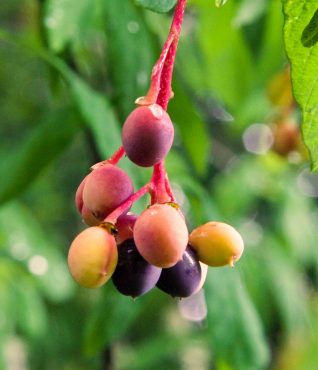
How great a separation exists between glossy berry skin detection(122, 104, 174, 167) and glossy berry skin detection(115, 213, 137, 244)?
0.15 ft

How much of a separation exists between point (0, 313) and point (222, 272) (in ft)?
2.52

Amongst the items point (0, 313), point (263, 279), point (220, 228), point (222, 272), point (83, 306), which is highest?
point (220, 228)

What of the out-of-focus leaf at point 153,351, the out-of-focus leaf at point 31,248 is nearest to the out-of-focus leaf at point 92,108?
the out-of-focus leaf at point 31,248

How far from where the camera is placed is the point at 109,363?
1292mm

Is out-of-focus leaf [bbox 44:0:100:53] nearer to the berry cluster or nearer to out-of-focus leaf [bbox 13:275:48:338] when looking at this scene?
the berry cluster

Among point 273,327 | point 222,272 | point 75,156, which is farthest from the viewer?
point 75,156

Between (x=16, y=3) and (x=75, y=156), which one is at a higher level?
(x=16, y=3)

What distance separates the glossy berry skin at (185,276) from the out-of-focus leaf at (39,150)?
617 millimetres

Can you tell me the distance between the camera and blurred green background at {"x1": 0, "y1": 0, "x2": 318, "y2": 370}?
3.73 ft

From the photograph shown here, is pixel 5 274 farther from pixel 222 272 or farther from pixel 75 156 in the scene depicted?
pixel 75 156

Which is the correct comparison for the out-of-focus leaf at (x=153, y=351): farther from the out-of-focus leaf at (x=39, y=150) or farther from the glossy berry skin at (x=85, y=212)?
the glossy berry skin at (x=85, y=212)

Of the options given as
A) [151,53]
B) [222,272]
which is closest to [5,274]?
[222,272]

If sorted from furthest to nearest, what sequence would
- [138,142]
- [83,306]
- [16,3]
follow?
[83,306]
[16,3]
[138,142]

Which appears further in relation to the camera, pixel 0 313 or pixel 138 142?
pixel 0 313
